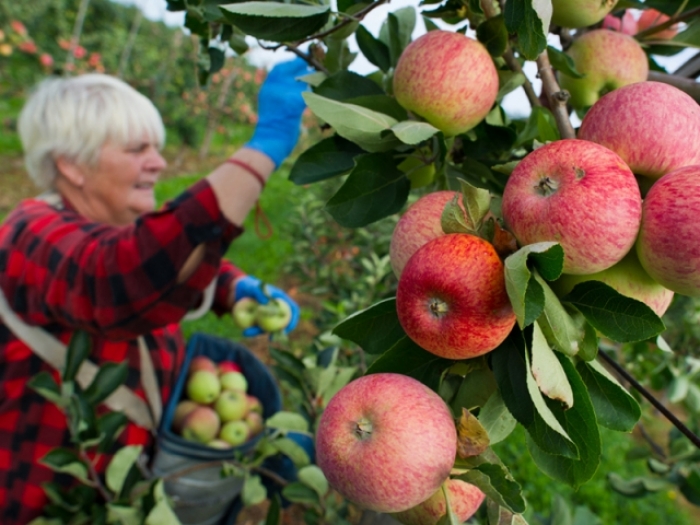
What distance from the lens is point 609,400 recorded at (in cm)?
46

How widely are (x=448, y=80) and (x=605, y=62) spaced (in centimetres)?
23

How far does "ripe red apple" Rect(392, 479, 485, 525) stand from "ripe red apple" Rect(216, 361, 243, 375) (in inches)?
75.3

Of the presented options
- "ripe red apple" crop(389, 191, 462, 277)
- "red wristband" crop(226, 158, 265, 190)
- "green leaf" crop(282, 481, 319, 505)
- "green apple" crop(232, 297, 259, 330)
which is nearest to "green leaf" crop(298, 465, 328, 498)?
"green leaf" crop(282, 481, 319, 505)

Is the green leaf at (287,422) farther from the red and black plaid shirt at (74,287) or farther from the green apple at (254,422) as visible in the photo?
the green apple at (254,422)

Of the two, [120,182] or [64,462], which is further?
[120,182]

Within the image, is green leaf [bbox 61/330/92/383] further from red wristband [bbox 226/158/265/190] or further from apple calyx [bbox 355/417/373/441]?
apple calyx [bbox 355/417/373/441]

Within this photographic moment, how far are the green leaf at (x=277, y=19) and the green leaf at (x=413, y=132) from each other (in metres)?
0.17

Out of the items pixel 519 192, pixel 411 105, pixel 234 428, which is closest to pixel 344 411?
pixel 519 192

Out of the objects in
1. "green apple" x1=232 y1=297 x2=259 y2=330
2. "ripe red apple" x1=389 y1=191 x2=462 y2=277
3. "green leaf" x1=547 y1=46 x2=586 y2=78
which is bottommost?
"green apple" x1=232 y1=297 x2=259 y2=330

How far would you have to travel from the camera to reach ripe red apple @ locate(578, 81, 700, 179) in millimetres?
446

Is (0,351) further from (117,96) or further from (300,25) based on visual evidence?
(300,25)

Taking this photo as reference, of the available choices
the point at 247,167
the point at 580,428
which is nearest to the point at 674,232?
the point at 580,428

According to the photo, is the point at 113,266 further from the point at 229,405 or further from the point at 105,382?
the point at 229,405

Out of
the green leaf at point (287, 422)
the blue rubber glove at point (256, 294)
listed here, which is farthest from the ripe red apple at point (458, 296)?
the blue rubber glove at point (256, 294)
